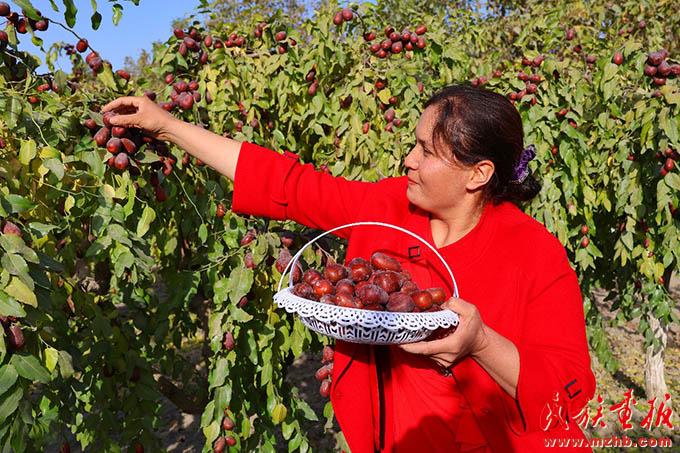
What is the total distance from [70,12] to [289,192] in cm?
76

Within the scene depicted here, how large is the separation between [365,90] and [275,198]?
117 cm

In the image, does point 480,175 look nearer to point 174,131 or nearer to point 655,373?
point 174,131

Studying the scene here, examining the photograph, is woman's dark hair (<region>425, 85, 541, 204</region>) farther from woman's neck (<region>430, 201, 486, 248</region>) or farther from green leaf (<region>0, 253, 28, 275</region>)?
green leaf (<region>0, 253, 28, 275</region>)

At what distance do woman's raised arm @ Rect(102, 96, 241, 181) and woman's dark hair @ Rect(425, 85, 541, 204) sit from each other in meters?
0.64

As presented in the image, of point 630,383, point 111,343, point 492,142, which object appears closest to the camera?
point 492,142

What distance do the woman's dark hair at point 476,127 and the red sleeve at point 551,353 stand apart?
12.2 inches

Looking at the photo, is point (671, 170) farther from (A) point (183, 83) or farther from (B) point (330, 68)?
(A) point (183, 83)

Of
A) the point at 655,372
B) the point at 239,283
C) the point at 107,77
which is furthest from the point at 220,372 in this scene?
the point at 655,372

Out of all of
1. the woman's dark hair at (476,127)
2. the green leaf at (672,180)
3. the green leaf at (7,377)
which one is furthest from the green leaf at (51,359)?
the green leaf at (672,180)

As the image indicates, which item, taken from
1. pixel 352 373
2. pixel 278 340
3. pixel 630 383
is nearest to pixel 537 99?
pixel 278 340

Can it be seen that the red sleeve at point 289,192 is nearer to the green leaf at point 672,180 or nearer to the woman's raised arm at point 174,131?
the woman's raised arm at point 174,131

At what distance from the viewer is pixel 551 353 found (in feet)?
3.92

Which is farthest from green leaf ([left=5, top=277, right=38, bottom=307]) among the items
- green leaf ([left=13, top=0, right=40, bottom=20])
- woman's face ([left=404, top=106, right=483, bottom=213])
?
woman's face ([left=404, top=106, right=483, bottom=213])

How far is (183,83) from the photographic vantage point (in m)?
2.17
